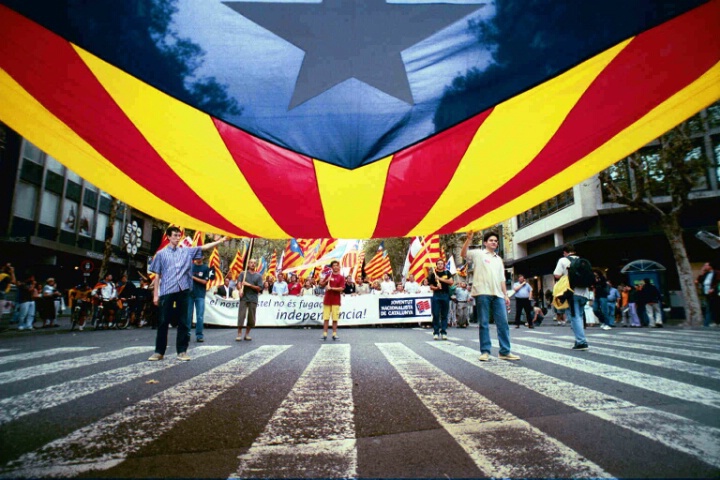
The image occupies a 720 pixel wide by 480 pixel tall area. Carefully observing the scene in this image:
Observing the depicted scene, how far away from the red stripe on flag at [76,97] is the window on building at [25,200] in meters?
24.7

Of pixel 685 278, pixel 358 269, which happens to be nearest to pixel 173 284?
pixel 685 278

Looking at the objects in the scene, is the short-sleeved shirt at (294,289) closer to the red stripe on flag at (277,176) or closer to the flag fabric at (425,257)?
the flag fabric at (425,257)

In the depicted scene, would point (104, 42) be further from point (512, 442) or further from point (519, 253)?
point (519, 253)

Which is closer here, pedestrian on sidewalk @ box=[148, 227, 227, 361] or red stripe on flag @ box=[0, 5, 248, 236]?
red stripe on flag @ box=[0, 5, 248, 236]

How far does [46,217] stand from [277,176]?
2788 cm

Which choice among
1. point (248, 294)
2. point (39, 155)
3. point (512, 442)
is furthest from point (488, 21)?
point (39, 155)

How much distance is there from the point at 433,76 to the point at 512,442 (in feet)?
7.53

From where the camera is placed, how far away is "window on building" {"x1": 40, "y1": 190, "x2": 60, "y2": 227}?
2344cm

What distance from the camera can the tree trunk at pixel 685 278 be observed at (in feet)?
48.2

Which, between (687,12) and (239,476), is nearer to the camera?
(239,476)

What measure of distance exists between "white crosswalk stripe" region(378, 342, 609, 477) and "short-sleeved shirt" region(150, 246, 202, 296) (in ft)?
11.8

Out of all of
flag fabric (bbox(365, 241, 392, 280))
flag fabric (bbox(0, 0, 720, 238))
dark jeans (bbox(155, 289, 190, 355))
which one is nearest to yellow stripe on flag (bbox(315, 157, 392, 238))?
flag fabric (bbox(0, 0, 720, 238))

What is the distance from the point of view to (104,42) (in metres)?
2.17

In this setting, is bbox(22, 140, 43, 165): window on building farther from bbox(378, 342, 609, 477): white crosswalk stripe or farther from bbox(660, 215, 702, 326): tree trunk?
bbox(660, 215, 702, 326): tree trunk
